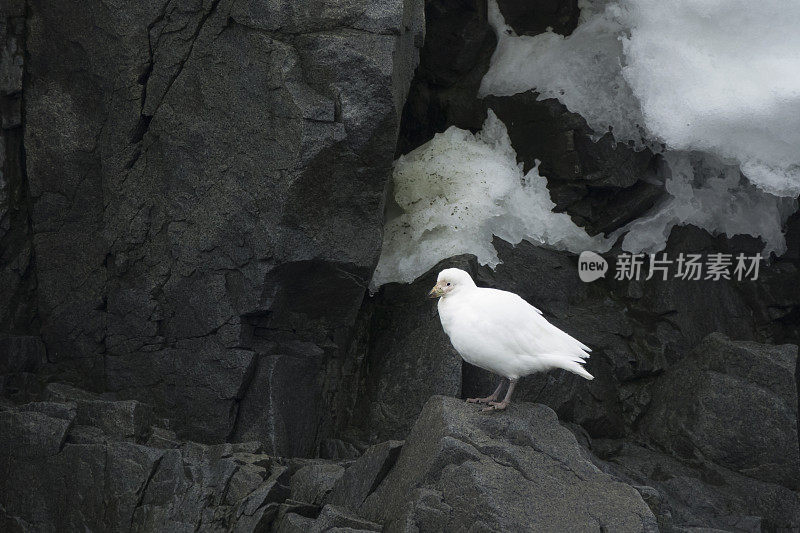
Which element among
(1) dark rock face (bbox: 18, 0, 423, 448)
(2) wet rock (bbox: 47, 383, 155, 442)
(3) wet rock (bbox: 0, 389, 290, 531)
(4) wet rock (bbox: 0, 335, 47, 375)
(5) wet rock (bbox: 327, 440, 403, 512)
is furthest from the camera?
(4) wet rock (bbox: 0, 335, 47, 375)

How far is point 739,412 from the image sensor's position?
38.5ft

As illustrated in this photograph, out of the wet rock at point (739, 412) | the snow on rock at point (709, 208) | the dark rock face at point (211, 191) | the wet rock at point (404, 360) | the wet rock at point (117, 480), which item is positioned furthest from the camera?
the snow on rock at point (709, 208)

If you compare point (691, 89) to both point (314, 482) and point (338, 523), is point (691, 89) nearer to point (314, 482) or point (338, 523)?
point (314, 482)

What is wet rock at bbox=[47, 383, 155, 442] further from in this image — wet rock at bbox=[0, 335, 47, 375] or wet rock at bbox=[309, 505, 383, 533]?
wet rock at bbox=[309, 505, 383, 533]

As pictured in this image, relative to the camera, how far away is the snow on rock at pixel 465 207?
12.6 meters

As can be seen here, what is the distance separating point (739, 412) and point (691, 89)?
14.0 feet

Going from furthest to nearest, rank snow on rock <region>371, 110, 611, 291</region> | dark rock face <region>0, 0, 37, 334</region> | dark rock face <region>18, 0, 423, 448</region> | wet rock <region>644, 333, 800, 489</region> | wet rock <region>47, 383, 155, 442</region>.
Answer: snow on rock <region>371, 110, 611, 291</region> → wet rock <region>644, 333, 800, 489</region> → dark rock face <region>0, 0, 37, 334</region> → dark rock face <region>18, 0, 423, 448</region> → wet rock <region>47, 383, 155, 442</region>

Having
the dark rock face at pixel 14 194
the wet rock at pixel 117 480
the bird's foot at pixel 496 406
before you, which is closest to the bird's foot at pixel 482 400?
the bird's foot at pixel 496 406

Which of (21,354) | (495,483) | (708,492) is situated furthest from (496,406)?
(21,354)

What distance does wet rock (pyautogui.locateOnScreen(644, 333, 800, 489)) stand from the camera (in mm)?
11586

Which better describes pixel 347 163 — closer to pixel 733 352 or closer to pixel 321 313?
pixel 321 313

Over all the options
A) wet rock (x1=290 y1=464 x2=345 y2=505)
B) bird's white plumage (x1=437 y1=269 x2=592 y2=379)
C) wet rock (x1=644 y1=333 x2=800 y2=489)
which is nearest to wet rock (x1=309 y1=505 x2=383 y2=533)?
wet rock (x1=290 y1=464 x2=345 y2=505)

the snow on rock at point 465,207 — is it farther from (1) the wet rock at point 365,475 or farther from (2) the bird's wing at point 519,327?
(1) the wet rock at point 365,475

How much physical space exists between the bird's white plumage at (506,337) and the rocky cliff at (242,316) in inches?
18.6
